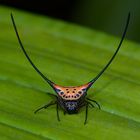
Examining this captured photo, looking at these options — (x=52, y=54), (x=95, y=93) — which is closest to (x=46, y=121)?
(x=95, y=93)

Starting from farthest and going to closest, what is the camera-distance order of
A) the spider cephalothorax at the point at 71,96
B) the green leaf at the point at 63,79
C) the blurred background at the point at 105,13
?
the blurred background at the point at 105,13 → the spider cephalothorax at the point at 71,96 → the green leaf at the point at 63,79

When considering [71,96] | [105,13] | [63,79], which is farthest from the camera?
[105,13]

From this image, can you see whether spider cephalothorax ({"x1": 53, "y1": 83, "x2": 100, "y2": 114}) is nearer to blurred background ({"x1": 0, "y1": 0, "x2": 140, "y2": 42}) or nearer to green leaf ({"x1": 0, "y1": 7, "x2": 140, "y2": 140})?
green leaf ({"x1": 0, "y1": 7, "x2": 140, "y2": 140})

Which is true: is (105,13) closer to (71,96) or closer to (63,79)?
(63,79)

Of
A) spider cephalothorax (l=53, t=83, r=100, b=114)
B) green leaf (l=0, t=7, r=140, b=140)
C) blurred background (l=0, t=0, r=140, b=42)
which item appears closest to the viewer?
green leaf (l=0, t=7, r=140, b=140)

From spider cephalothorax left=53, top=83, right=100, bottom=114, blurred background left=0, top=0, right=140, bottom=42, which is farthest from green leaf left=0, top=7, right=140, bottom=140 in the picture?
blurred background left=0, top=0, right=140, bottom=42

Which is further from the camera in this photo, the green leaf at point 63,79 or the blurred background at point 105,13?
the blurred background at point 105,13

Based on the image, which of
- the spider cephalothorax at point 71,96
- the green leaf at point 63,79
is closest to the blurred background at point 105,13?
the green leaf at point 63,79

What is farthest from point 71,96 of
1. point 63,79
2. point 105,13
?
point 105,13

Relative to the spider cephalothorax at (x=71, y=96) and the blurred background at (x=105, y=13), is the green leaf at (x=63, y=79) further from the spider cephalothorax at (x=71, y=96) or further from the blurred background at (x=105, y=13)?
the blurred background at (x=105, y=13)
